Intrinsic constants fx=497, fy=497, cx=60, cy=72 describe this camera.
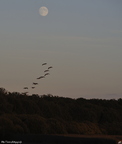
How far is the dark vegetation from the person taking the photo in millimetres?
35719

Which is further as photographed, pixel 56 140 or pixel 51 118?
pixel 51 118

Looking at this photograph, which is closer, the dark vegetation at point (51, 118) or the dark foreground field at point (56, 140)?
the dark foreground field at point (56, 140)

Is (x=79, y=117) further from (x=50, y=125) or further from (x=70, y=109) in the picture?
(x=50, y=125)

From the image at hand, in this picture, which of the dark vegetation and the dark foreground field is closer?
the dark foreground field

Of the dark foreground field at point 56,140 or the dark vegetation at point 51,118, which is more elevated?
the dark vegetation at point 51,118

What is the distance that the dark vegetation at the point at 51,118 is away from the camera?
117 ft

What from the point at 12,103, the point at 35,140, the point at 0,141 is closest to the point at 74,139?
the point at 35,140

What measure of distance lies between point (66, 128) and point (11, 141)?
13.2 metres

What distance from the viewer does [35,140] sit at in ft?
96.7

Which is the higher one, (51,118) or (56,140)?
(51,118)

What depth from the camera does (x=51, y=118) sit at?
41844 millimetres

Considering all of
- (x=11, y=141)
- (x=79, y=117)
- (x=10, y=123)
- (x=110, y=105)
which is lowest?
(x=11, y=141)

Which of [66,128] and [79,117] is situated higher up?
[79,117]

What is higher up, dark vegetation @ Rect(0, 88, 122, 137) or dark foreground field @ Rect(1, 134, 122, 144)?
dark vegetation @ Rect(0, 88, 122, 137)
